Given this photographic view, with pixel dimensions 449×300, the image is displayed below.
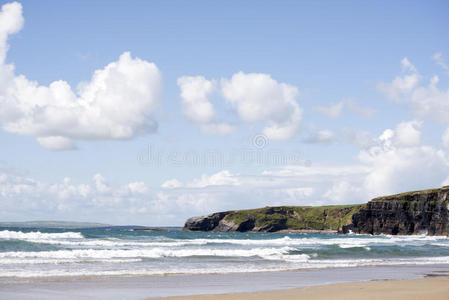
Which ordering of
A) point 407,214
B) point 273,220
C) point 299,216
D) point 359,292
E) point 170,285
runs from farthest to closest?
point 299,216
point 273,220
point 407,214
point 170,285
point 359,292

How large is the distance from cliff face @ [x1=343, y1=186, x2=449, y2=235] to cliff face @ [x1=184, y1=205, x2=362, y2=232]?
2724cm

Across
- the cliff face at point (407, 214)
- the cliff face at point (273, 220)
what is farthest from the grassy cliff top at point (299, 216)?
the cliff face at point (407, 214)

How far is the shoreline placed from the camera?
52.6ft

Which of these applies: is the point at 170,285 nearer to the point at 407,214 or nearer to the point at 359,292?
the point at 359,292

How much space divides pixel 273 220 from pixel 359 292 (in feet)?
536

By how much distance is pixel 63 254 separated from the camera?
34.8 metres

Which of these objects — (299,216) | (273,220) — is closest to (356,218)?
(299,216)

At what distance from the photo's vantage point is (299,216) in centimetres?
18262

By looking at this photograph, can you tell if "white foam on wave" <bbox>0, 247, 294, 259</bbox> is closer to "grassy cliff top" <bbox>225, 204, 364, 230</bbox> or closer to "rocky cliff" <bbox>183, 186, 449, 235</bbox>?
"rocky cliff" <bbox>183, 186, 449, 235</bbox>

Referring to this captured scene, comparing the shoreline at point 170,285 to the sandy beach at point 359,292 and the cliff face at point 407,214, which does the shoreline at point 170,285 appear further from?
the cliff face at point 407,214

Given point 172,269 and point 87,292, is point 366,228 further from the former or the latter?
point 87,292

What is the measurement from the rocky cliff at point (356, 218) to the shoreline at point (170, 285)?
10574 cm

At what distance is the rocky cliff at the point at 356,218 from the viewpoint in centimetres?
12306

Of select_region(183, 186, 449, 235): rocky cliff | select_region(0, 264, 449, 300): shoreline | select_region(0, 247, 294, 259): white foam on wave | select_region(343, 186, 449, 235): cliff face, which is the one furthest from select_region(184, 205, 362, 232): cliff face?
select_region(0, 264, 449, 300): shoreline
